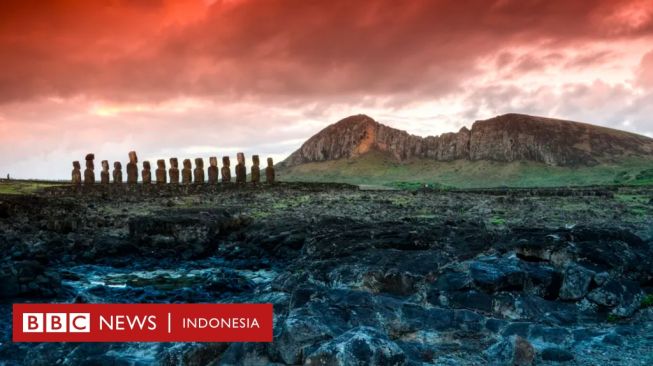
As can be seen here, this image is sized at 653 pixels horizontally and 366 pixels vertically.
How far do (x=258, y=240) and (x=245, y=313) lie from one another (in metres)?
18.1

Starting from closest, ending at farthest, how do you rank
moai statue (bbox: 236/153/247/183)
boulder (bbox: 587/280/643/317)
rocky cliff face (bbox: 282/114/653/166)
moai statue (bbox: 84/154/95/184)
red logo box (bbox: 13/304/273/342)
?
1. red logo box (bbox: 13/304/273/342)
2. boulder (bbox: 587/280/643/317)
3. moai statue (bbox: 84/154/95/184)
4. moai statue (bbox: 236/153/247/183)
5. rocky cliff face (bbox: 282/114/653/166)

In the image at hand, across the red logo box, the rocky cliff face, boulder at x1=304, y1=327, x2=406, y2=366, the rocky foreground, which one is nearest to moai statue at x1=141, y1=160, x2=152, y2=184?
the rocky foreground

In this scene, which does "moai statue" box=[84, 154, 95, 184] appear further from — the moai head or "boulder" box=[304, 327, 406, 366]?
"boulder" box=[304, 327, 406, 366]

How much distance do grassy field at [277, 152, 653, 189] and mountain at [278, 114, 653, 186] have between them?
228 millimetres

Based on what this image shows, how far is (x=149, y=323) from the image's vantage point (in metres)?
11.3

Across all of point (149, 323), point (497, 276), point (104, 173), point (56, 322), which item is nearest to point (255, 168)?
point (104, 173)

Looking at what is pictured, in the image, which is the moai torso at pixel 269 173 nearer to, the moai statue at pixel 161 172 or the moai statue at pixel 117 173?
the moai statue at pixel 161 172

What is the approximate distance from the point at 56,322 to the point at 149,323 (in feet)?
6.89

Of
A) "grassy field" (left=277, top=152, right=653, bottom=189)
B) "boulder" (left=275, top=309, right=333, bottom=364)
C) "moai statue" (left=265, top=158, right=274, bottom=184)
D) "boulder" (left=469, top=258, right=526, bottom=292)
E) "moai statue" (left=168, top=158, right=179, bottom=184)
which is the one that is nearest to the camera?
"boulder" (left=275, top=309, right=333, bottom=364)

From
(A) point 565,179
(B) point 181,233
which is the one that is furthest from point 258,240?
(A) point 565,179

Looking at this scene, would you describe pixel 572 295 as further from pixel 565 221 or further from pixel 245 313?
pixel 565 221

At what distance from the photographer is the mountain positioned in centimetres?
14038

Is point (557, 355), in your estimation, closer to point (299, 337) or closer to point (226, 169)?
point (299, 337)

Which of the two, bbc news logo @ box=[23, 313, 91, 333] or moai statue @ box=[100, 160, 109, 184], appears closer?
bbc news logo @ box=[23, 313, 91, 333]
